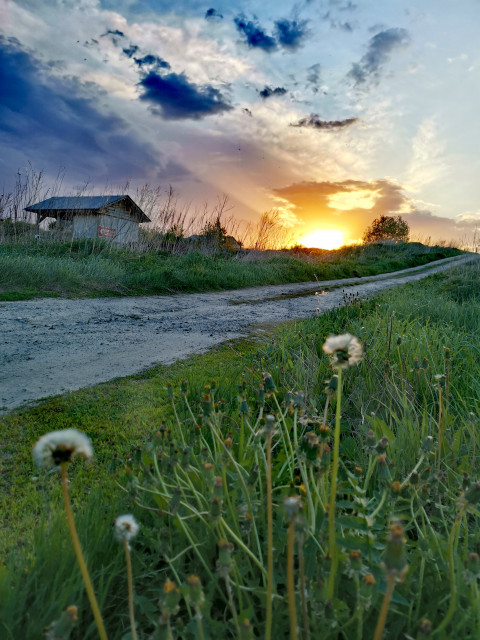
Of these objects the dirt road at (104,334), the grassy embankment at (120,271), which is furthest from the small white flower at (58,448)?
the grassy embankment at (120,271)

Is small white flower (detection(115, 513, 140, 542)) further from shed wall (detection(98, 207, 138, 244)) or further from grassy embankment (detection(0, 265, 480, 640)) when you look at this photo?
shed wall (detection(98, 207, 138, 244))

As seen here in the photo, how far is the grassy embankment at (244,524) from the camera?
1076 millimetres

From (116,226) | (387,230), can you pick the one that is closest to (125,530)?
(116,226)

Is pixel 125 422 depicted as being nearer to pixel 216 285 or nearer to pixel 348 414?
pixel 348 414

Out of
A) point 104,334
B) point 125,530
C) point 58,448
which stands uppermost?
point 58,448

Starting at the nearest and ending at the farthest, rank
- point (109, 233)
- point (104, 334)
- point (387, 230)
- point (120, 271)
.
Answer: point (104, 334) < point (120, 271) < point (109, 233) < point (387, 230)

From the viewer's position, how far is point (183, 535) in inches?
56.4

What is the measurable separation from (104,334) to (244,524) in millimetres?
4103

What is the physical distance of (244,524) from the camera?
1.38 meters

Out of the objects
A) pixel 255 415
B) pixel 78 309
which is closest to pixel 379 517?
pixel 255 415

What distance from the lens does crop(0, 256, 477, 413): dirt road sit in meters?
3.53

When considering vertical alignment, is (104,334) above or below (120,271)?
below

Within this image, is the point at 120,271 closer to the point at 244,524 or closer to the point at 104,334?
the point at 104,334

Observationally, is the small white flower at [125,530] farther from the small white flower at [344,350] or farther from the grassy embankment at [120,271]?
the grassy embankment at [120,271]
